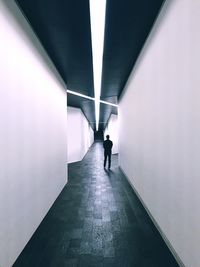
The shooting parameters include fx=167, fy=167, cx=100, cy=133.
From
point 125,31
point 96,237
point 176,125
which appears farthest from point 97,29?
point 96,237

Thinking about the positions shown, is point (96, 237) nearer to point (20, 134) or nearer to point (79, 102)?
point (20, 134)

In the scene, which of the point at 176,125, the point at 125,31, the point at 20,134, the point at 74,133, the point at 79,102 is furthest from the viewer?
the point at 74,133

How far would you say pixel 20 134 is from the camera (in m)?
2.06

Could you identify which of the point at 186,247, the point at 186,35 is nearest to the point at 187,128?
the point at 186,35

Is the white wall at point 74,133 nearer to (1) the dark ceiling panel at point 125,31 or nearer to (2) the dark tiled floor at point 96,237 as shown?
(1) the dark ceiling panel at point 125,31

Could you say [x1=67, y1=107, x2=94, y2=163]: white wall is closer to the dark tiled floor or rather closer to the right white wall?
the dark tiled floor

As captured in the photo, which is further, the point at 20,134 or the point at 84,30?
the point at 84,30

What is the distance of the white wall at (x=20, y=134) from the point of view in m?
1.73

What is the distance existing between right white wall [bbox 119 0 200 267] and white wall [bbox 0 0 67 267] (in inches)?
72.3

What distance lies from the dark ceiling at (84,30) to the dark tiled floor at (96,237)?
9.96 ft

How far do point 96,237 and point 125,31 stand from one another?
313cm

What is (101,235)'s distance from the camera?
2418mm

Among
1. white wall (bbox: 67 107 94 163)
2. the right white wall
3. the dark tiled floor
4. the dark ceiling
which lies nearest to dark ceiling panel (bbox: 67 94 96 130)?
white wall (bbox: 67 107 94 163)

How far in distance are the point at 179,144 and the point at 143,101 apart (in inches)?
65.4
